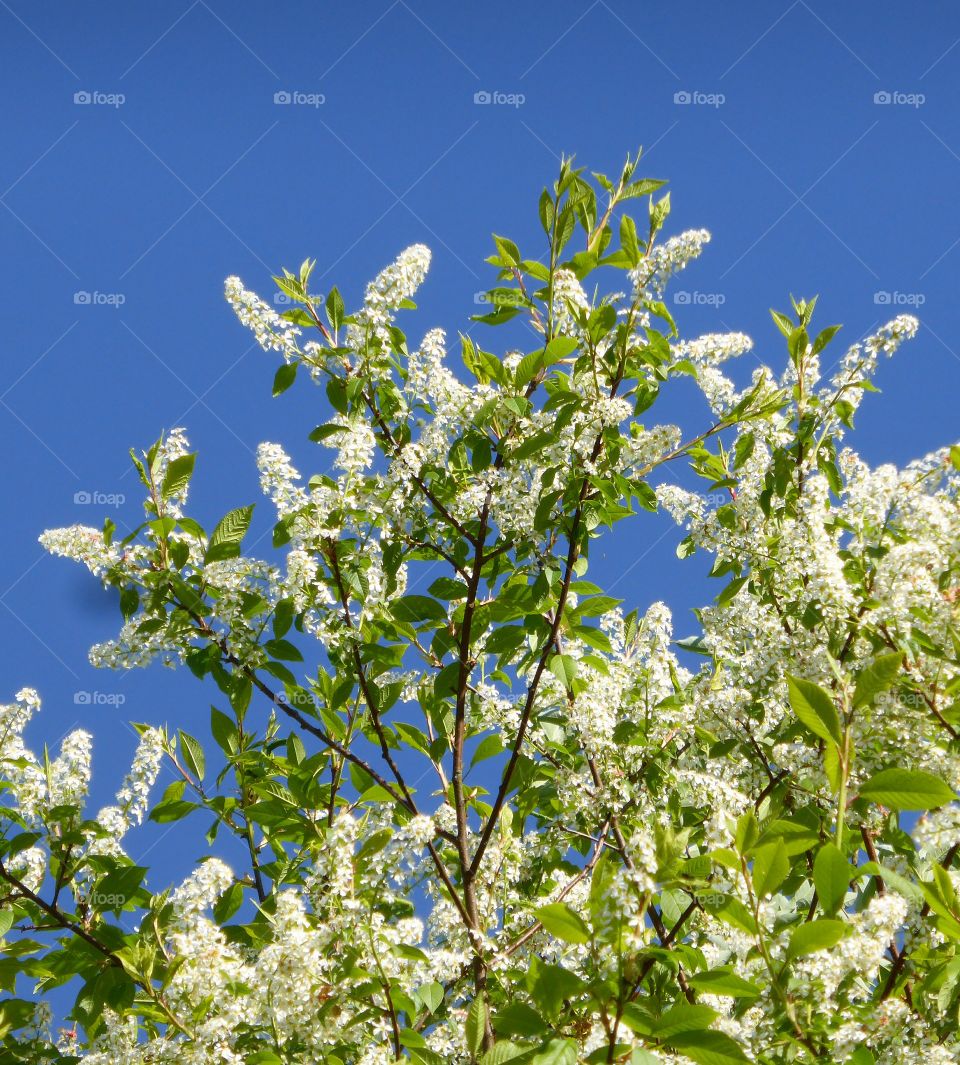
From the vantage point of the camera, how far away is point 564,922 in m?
1.88

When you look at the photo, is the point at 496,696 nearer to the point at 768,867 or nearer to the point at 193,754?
the point at 193,754

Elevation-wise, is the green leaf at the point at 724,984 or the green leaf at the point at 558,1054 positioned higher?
the green leaf at the point at 724,984

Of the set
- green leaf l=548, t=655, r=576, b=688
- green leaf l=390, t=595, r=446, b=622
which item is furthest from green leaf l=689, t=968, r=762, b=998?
green leaf l=390, t=595, r=446, b=622

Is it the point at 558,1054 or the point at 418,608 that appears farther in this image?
the point at 418,608

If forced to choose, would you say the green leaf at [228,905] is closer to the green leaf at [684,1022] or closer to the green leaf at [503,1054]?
the green leaf at [503,1054]

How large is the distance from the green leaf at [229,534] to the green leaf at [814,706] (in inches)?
76.3

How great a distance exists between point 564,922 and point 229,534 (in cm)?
190

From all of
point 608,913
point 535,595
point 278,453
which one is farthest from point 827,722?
point 278,453

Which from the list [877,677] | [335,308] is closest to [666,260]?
[335,308]

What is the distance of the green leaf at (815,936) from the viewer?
1887 mm

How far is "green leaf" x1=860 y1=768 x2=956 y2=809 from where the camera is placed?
78.0 inches

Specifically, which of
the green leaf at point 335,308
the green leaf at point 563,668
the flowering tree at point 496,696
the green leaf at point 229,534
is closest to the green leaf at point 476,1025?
the flowering tree at point 496,696

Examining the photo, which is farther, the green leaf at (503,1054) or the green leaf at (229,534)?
the green leaf at (229,534)

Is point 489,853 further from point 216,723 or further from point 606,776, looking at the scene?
point 216,723
